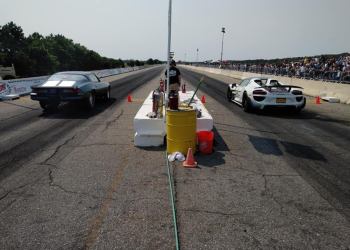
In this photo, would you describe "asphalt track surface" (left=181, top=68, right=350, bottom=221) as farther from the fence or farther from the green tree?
the green tree

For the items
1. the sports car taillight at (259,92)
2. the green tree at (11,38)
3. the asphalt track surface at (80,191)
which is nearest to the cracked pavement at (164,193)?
the asphalt track surface at (80,191)

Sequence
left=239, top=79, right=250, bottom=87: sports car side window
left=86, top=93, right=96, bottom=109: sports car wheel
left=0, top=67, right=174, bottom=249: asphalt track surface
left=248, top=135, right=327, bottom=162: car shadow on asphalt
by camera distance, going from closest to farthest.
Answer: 1. left=0, top=67, right=174, bottom=249: asphalt track surface
2. left=248, top=135, right=327, bottom=162: car shadow on asphalt
3. left=86, top=93, right=96, bottom=109: sports car wheel
4. left=239, top=79, right=250, bottom=87: sports car side window

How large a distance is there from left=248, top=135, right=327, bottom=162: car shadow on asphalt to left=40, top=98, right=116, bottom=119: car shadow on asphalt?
612cm

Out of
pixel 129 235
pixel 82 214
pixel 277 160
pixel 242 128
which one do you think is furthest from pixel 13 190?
pixel 242 128

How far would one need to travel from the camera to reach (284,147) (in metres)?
7.60

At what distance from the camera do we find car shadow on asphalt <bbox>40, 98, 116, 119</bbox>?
11562mm

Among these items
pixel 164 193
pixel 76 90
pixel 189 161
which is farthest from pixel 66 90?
pixel 164 193

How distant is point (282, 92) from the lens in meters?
11.9

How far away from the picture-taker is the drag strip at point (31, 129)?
671 cm

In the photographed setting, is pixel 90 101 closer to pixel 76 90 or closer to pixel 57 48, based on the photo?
pixel 76 90

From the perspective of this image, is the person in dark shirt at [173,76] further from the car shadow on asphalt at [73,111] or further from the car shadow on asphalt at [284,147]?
the car shadow on asphalt at [73,111]

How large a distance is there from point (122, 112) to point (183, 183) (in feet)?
25.4

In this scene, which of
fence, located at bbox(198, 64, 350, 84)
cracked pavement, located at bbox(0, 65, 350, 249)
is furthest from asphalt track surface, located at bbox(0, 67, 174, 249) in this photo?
fence, located at bbox(198, 64, 350, 84)

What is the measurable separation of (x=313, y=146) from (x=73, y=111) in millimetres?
8718
